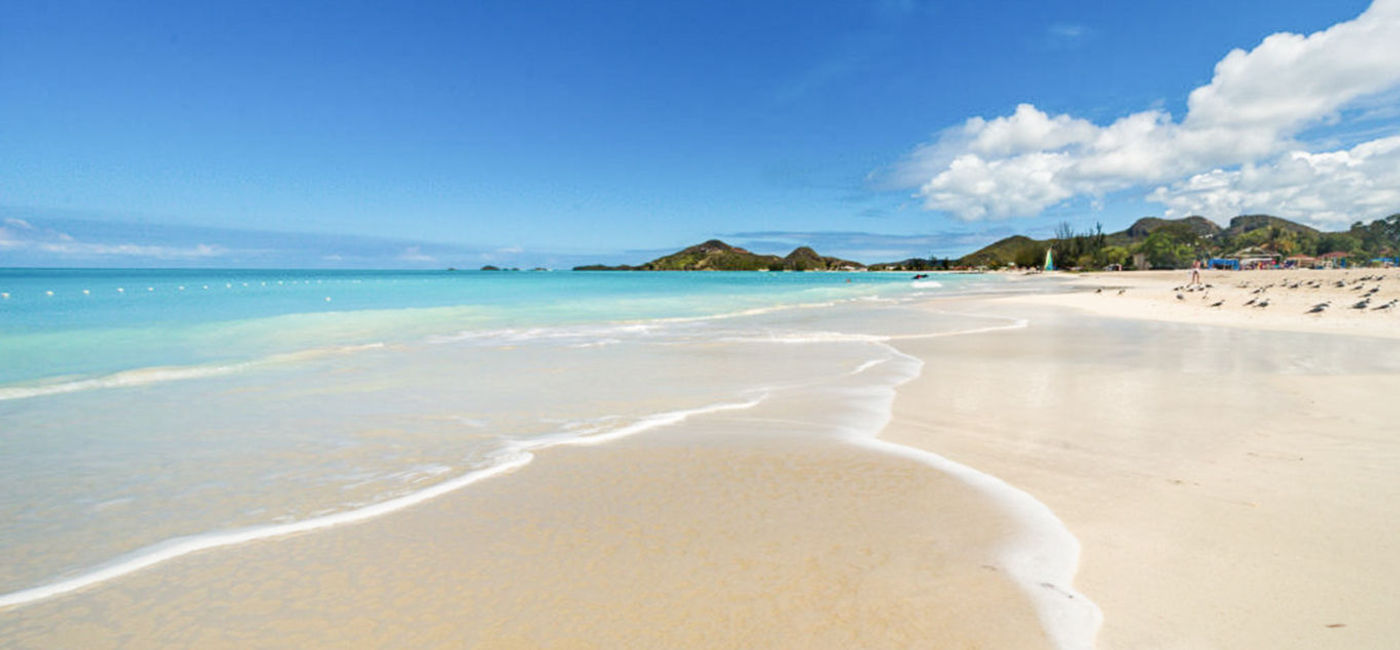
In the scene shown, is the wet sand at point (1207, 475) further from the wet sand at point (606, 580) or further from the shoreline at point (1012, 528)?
the wet sand at point (606, 580)

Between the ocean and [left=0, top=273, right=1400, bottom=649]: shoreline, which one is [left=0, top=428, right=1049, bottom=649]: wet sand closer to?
[left=0, top=273, right=1400, bottom=649]: shoreline

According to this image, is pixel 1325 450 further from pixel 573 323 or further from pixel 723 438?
pixel 573 323

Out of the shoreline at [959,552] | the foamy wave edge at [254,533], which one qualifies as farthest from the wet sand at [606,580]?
the foamy wave edge at [254,533]

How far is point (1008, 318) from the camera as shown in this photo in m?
22.9

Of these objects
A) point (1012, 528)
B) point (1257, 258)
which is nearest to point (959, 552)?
point (1012, 528)

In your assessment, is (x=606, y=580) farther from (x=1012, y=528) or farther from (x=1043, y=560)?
(x=1012, y=528)

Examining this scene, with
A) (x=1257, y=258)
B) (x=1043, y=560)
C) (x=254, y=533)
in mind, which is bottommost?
(x=254, y=533)

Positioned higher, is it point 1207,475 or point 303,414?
point 1207,475

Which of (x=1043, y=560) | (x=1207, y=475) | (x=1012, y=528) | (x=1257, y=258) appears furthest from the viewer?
(x=1257, y=258)

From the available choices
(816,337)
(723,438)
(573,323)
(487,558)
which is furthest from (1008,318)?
(487,558)

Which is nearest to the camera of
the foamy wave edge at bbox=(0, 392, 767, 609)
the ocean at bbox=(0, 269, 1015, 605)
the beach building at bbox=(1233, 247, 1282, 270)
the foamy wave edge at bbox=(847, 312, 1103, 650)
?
the foamy wave edge at bbox=(847, 312, 1103, 650)

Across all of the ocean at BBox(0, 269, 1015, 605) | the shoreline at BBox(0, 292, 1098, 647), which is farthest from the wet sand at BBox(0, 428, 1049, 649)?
the ocean at BBox(0, 269, 1015, 605)

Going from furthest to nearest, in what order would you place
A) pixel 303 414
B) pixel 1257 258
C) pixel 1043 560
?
pixel 1257 258 → pixel 303 414 → pixel 1043 560

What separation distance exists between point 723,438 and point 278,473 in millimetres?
4596
